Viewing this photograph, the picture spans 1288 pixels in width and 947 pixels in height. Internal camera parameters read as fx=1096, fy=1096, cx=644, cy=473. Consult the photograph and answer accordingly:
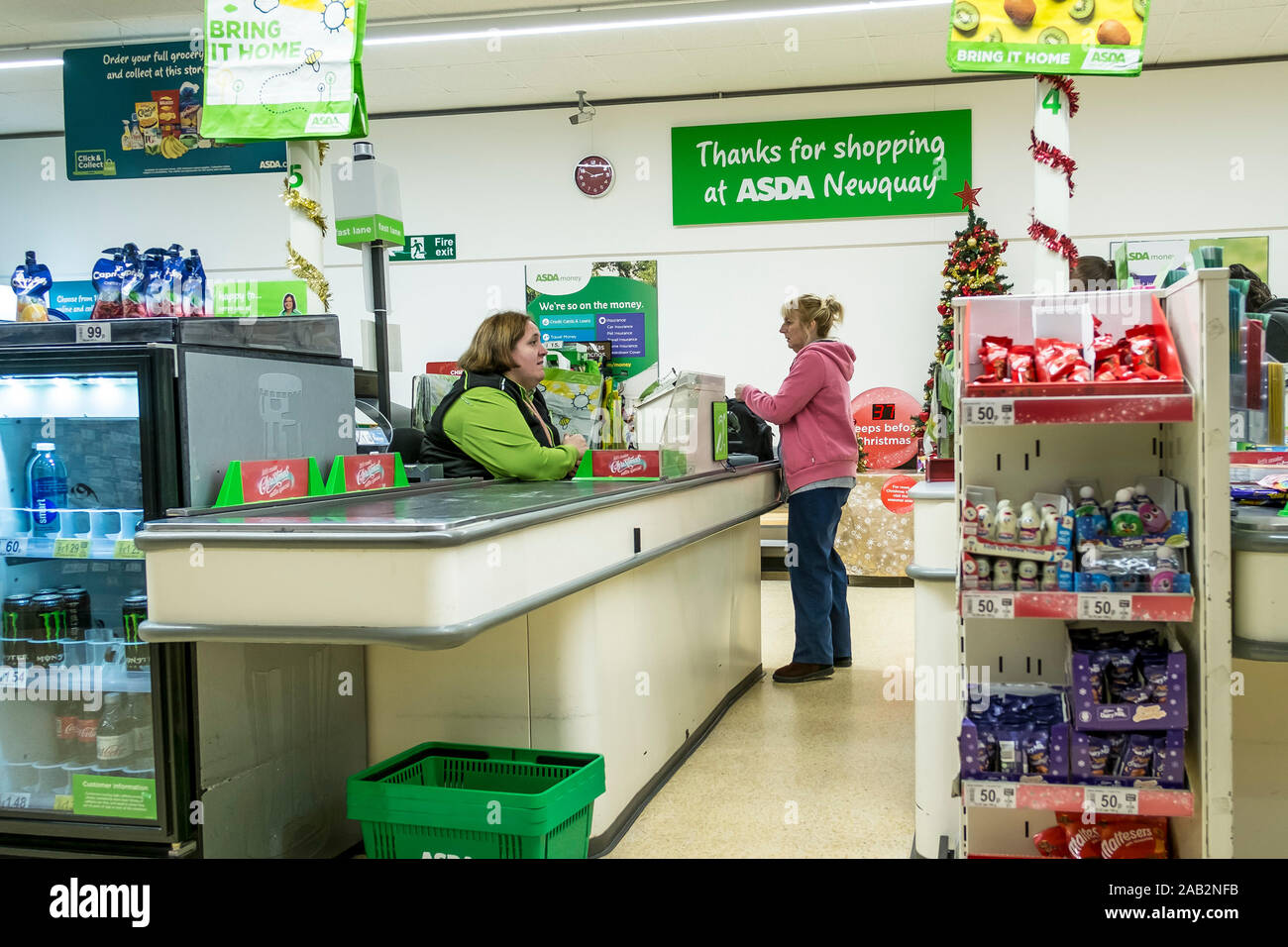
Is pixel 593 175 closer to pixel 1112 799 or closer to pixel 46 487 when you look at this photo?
pixel 46 487

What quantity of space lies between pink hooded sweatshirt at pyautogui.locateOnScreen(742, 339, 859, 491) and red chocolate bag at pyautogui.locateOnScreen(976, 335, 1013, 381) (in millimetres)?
2406

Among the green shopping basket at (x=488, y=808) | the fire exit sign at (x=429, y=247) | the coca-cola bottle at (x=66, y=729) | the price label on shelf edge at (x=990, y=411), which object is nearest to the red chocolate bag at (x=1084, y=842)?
the price label on shelf edge at (x=990, y=411)

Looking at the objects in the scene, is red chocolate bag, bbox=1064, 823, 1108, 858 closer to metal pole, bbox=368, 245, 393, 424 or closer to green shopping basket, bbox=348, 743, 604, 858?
green shopping basket, bbox=348, 743, 604, 858

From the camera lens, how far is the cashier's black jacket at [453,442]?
12.6ft

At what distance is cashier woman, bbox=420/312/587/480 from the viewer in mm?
3795

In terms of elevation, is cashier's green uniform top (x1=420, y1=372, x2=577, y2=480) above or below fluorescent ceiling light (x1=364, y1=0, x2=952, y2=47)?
below

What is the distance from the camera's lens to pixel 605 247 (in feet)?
30.0

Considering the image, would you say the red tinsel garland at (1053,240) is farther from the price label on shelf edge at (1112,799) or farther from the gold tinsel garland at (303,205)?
the gold tinsel garland at (303,205)

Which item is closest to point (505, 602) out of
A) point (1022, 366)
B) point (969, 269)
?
point (1022, 366)

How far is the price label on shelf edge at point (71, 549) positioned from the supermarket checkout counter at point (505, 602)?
1.38 ft

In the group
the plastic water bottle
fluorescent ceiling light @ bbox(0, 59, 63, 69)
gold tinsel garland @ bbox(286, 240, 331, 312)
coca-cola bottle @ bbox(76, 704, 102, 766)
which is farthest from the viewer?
fluorescent ceiling light @ bbox(0, 59, 63, 69)

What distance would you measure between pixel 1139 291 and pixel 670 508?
1.70 m

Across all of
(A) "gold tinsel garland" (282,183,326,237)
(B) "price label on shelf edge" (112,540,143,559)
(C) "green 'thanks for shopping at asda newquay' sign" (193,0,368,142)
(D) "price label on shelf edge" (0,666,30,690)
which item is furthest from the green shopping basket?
(A) "gold tinsel garland" (282,183,326,237)
